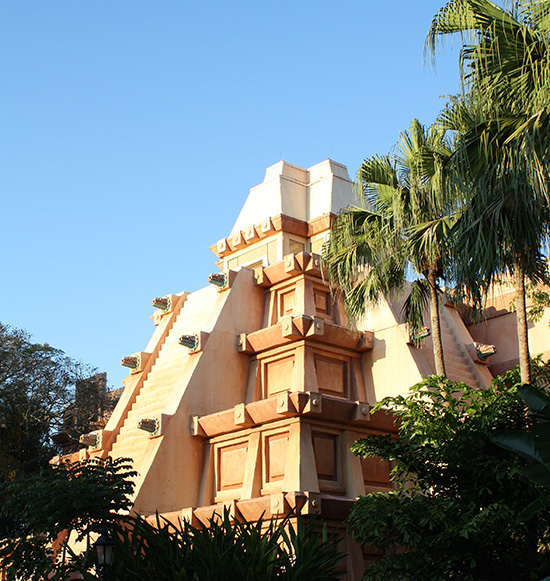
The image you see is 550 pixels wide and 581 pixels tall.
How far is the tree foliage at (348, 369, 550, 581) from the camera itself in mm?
10453

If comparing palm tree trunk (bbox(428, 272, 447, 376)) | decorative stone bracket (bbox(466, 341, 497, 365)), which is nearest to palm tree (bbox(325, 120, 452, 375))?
palm tree trunk (bbox(428, 272, 447, 376))

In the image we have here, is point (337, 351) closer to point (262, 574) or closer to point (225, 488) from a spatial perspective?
point (225, 488)

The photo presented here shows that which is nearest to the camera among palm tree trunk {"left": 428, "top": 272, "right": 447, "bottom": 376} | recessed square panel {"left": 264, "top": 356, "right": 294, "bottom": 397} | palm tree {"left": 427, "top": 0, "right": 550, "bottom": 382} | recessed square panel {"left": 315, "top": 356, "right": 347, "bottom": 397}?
palm tree {"left": 427, "top": 0, "right": 550, "bottom": 382}

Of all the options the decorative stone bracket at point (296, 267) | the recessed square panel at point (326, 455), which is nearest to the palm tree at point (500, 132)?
the recessed square panel at point (326, 455)

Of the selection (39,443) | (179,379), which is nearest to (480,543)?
(179,379)

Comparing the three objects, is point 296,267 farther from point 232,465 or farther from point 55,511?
point 55,511

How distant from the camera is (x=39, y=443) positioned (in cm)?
2323

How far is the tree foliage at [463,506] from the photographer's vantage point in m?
10.5

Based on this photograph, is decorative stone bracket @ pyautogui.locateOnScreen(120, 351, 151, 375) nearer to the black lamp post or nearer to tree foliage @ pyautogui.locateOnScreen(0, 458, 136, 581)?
tree foliage @ pyautogui.locateOnScreen(0, 458, 136, 581)

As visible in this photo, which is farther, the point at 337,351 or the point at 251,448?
the point at 337,351

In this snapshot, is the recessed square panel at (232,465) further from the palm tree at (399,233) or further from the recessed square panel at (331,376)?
the palm tree at (399,233)

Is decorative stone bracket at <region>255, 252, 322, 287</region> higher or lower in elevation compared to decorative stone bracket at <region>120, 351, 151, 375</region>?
higher

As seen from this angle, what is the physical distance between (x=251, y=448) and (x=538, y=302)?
6814 millimetres

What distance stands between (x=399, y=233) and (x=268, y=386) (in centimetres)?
680
